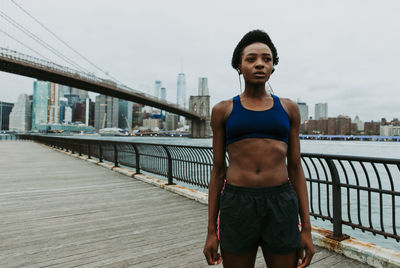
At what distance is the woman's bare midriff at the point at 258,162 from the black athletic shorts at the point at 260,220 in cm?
4

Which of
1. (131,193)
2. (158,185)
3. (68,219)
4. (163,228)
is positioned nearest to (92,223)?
(68,219)

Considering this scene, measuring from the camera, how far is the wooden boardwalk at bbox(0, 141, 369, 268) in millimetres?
2768

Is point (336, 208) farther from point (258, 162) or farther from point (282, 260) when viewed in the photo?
point (258, 162)

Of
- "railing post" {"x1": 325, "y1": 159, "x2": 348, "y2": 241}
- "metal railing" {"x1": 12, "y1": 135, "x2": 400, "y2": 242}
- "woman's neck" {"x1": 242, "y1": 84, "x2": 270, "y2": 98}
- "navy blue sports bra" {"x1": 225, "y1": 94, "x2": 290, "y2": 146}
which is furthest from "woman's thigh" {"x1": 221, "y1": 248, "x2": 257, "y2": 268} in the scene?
"railing post" {"x1": 325, "y1": 159, "x2": 348, "y2": 241}

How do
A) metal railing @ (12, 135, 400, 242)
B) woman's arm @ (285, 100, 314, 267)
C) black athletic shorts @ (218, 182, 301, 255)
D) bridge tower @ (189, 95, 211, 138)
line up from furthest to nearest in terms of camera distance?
bridge tower @ (189, 95, 211, 138), metal railing @ (12, 135, 400, 242), woman's arm @ (285, 100, 314, 267), black athletic shorts @ (218, 182, 301, 255)

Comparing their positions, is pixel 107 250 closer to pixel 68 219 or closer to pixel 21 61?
pixel 68 219

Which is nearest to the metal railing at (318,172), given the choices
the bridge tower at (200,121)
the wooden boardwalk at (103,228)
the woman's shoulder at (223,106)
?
the wooden boardwalk at (103,228)

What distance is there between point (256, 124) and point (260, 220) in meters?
0.46

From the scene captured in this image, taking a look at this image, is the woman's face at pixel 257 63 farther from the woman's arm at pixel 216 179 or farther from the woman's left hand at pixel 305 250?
the woman's left hand at pixel 305 250

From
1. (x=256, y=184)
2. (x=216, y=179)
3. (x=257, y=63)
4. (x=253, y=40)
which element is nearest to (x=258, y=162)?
(x=256, y=184)

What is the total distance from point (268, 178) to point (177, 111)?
53.0 metres

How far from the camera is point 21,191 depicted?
6270 millimetres

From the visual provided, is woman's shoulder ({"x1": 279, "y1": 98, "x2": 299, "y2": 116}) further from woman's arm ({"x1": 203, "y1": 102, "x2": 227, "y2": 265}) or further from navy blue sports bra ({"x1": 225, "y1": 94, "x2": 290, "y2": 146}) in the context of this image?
woman's arm ({"x1": 203, "y1": 102, "x2": 227, "y2": 265})

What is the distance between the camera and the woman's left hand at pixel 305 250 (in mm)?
1410
